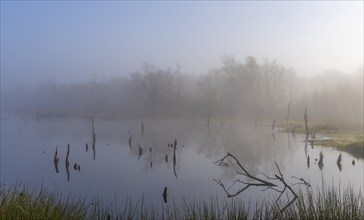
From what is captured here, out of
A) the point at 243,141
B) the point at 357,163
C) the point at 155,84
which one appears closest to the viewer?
the point at 357,163

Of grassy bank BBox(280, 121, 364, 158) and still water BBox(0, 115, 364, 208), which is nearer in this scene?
still water BBox(0, 115, 364, 208)

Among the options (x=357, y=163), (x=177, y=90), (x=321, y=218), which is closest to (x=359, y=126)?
(x=357, y=163)

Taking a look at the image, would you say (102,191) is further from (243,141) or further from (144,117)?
(144,117)

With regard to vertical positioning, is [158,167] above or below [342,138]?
below

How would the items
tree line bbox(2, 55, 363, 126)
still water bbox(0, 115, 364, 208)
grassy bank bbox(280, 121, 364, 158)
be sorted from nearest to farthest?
still water bbox(0, 115, 364, 208) < grassy bank bbox(280, 121, 364, 158) < tree line bbox(2, 55, 363, 126)

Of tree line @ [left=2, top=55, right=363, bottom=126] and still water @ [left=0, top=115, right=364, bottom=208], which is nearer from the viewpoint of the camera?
still water @ [left=0, top=115, right=364, bottom=208]

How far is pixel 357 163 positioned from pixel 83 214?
3023 cm

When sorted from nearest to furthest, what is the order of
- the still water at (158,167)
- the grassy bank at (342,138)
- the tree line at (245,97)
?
1. the still water at (158,167)
2. the grassy bank at (342,138)
3. the tree line at (245,97)

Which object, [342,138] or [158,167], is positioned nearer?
[158,167]

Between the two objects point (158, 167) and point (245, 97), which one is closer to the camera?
point (158, 167)

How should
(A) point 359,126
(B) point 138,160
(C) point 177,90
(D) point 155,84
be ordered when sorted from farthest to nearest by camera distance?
(C) point 177,90 → (D) point 155,84 → (A) point 359,126 → (B) point 138,160

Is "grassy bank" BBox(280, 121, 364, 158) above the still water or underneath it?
above

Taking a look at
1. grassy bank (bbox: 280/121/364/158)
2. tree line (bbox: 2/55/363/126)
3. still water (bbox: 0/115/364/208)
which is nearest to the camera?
still water (bbox: 0/115/364/208)

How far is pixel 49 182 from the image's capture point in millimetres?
27859
